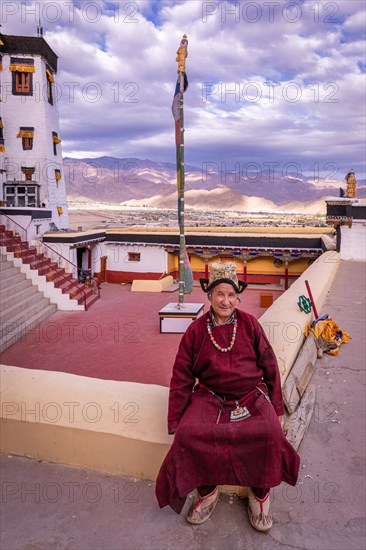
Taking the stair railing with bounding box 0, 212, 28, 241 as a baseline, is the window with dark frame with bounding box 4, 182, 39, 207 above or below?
above

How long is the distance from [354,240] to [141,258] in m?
12.8

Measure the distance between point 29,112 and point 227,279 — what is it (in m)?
25.3

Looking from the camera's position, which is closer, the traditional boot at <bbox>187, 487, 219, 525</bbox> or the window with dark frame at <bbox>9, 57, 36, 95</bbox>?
the traditional boot at <bbox>187, 487, 219, 525</bbox>

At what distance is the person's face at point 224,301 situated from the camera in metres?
3.35

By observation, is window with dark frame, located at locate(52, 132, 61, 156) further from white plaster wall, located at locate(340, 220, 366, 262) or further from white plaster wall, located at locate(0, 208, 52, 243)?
white plaster wall, located at locate(340, 220, 366, 262)

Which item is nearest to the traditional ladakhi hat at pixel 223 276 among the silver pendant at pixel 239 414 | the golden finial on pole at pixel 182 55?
the silver pendant at pixel 239 414

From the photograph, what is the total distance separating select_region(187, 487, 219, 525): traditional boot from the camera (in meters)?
3.00

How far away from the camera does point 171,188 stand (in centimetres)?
19338

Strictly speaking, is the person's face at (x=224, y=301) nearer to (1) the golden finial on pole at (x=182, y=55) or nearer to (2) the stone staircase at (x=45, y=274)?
(1) the golden finial on pole at (x=182, y=55)

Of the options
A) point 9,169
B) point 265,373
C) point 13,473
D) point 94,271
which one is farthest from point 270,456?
point 9,169

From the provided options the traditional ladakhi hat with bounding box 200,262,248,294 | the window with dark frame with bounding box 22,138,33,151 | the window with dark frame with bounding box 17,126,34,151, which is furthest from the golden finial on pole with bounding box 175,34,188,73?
the window with dark frame with bounding box 22,138,33,151

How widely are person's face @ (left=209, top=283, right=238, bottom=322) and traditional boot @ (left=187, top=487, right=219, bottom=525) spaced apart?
132 centimetres

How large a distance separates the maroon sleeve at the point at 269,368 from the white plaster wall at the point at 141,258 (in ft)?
72.4

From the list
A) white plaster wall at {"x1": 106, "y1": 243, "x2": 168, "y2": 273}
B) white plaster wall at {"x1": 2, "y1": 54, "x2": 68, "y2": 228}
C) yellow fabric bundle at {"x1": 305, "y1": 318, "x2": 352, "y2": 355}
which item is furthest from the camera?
white plaster wall at {"x1": 106, "y1": 243, "x2": 168, "y2": 273}
